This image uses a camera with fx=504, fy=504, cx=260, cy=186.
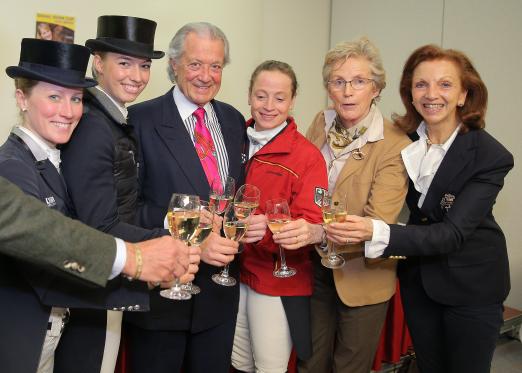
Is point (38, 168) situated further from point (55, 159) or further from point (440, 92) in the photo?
point (440, 92)

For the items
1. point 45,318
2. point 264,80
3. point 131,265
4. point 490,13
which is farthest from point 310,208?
point 490,13

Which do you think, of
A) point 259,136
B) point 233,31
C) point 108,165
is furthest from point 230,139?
point 233,31

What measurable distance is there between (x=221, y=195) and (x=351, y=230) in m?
0.55

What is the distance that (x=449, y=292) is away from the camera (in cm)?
217

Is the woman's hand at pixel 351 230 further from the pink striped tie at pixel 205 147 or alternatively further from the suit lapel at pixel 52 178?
the suit lapel at pixel 52 178

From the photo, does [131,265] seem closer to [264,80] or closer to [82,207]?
[82,207]

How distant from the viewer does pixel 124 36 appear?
80.7 inches

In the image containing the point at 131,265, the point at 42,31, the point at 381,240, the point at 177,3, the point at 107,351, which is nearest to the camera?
the point at 131,265

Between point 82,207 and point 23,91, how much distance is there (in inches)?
16.7

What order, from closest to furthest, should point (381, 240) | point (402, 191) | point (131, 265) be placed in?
1. point (131, 265)
2. point (381, 240)
3. point (402, 191)

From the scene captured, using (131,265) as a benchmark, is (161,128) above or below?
above

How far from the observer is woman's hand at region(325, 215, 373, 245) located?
206 cm

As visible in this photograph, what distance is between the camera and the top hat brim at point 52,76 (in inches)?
62.9

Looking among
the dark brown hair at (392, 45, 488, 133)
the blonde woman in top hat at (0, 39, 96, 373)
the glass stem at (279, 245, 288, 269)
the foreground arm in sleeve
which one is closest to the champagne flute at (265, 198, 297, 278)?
the glass stem at (279, 245, 288, 269)
